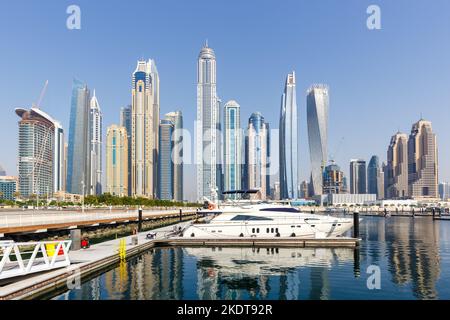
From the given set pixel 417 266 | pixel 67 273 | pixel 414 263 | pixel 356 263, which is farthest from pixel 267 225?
pixel 67 273

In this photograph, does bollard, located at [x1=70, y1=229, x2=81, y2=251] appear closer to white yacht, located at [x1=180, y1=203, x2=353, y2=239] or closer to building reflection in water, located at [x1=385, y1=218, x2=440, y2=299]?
white yacht, located at [x1=180, y1=203, x2=353, y2=239]

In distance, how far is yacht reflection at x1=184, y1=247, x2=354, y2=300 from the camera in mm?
25078

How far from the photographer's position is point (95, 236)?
5916 cm

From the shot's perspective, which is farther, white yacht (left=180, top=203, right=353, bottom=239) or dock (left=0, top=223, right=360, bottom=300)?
white yacht (left=180, top=203, right=353, bottom=239)

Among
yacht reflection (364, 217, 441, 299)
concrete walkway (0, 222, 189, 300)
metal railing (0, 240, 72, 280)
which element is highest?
metal railing (0, 240, 72, 280)

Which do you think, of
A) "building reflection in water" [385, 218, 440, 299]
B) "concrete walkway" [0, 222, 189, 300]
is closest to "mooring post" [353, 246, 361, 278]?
"building reflection in water" [385, 218, 440, 299]

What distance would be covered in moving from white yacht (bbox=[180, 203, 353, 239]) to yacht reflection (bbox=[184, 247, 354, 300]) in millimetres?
3539

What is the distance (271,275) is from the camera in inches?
1182

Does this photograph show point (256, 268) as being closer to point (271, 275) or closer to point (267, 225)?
point (271, 275)

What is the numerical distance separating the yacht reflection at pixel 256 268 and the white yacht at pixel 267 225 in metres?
3.54

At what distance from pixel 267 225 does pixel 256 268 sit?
51.0ft

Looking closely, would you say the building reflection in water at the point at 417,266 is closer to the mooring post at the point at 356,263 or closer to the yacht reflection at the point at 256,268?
the mooring post at the point at 356,263

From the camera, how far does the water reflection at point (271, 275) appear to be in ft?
80.2

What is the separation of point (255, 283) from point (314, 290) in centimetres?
432
